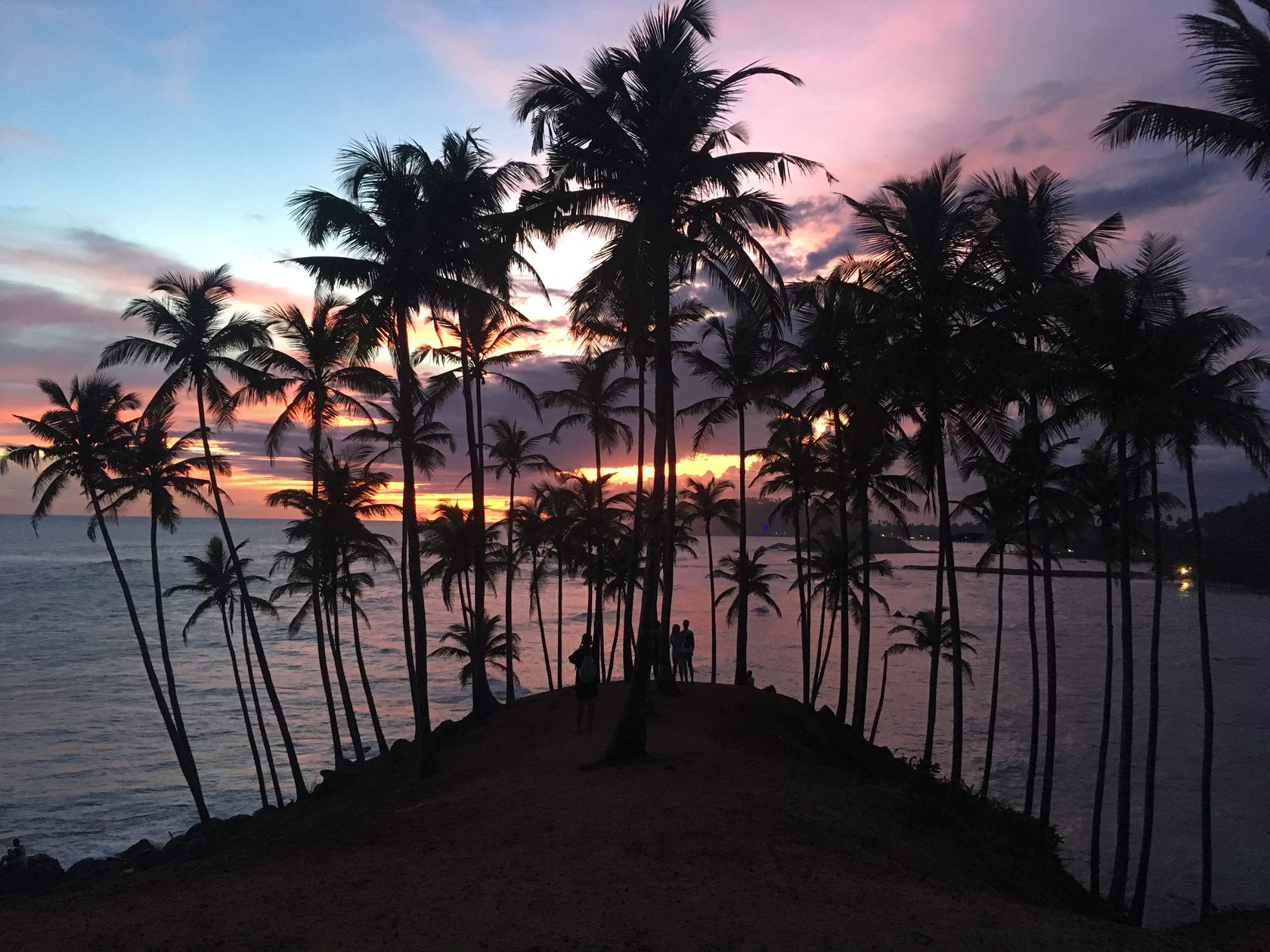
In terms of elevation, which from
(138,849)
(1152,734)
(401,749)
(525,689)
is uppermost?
(1152,734)

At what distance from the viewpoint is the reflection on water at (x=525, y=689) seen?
2528 cm

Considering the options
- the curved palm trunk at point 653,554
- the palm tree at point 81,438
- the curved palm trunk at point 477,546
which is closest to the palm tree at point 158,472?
the palm tree at point 81,438

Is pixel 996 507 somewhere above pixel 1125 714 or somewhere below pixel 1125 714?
above

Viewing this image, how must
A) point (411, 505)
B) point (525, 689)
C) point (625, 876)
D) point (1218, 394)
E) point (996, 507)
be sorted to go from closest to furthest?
point (625, 876) < point (1218, 394) < point (411, 505) < point (996, 507) < point (525, 689)

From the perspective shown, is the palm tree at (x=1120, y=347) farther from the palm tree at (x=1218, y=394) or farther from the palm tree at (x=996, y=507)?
the palm tree at (x=996, y=507)

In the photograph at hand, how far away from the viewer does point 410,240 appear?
16125mm

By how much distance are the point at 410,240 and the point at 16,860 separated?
18.1 m

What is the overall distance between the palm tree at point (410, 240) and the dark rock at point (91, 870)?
7.98 meters

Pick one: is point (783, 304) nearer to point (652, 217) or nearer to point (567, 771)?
point (652, 217)

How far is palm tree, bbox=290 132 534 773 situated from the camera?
17.0m

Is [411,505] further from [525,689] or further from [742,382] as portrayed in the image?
[525,689]

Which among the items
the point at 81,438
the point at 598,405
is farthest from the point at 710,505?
the point at 81,438

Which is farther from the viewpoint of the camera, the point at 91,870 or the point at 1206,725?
the point at 91,870

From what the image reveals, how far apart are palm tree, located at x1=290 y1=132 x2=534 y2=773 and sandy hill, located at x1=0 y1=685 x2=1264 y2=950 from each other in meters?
5.52
